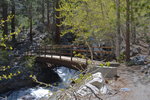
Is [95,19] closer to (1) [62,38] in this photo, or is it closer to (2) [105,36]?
(2) [105,36]

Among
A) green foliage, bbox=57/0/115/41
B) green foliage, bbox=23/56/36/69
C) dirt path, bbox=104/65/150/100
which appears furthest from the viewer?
green foliage, bbox=23/56/36/69

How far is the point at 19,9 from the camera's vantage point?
73.3 feet

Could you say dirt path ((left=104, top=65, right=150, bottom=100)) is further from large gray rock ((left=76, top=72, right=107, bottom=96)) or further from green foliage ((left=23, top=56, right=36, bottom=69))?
green foliage ((left=23, top=56, right=36, bottom=69))

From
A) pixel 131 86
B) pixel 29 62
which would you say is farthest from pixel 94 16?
pixel 29 62

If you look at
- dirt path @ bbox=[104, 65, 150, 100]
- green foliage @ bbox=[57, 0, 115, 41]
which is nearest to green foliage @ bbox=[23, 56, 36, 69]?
green foliage @ bbox=[57, 0, 115, 41]

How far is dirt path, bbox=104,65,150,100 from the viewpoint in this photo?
15.0ft

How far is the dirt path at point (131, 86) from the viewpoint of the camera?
4.58 metres

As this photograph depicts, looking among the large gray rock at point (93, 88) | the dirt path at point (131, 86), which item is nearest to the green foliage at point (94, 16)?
the dirt path at point (131, 86)

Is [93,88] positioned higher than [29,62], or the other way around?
[29,62]

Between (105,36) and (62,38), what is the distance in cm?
999

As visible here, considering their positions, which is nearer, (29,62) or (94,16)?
(94,16)

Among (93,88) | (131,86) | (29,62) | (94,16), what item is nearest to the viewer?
(93,88)

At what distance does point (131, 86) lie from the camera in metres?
5.52

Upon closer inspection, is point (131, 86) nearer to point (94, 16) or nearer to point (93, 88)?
point (93, 88)
